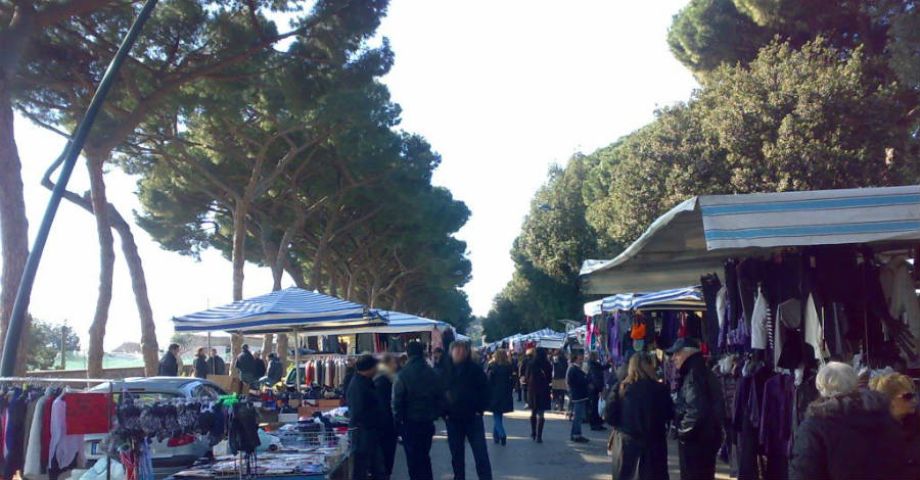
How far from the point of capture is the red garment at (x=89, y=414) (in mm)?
7711

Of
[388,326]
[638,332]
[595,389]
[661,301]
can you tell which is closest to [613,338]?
[638,332]

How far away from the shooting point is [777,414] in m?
7.59

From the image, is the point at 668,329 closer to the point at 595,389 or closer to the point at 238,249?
the point at 595,389

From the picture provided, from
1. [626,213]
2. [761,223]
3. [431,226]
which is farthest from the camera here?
[431,226]

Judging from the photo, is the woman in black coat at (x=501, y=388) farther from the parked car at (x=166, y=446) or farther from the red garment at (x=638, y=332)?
the parked car at (x=166, y=446)

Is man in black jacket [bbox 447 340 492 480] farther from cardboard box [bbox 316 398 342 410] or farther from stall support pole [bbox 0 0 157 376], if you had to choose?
stall support pole [bbox 0 0 157 376]

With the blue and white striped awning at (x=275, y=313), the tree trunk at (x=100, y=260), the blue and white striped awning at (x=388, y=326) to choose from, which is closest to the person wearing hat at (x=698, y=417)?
the blue and white striped awning at (x=275, y=313)

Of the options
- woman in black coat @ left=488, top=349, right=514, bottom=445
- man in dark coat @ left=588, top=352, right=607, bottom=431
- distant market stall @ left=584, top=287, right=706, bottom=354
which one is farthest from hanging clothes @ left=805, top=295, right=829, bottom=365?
man in dark coat @ left=588, top=352, right=607, bottom=431

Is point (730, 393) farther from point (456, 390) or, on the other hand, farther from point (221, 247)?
point (221, 247)

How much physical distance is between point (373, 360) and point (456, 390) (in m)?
1.00

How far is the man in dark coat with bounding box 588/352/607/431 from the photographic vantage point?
57.2 feet

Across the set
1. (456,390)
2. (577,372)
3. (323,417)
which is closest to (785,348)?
(456,390)

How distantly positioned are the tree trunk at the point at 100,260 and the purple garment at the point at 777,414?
565 inches

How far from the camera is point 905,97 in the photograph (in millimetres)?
21781
